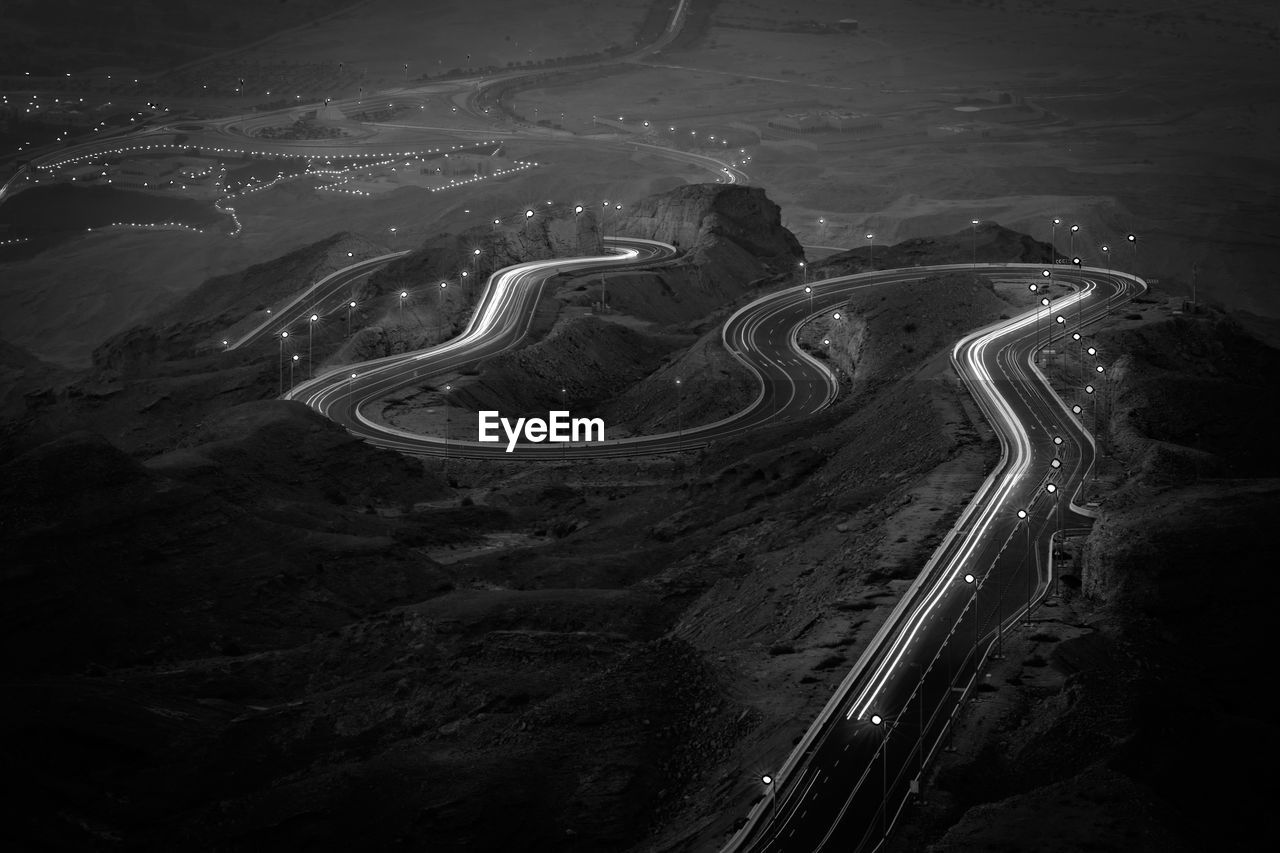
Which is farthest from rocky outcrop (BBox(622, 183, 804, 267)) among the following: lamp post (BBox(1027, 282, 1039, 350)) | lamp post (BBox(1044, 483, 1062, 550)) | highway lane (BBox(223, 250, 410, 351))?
lamp post (BBox(1044, 483, 1062, 550))

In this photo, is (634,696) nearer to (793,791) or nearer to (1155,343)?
(793,791)

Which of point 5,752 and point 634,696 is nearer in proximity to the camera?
point 5,752

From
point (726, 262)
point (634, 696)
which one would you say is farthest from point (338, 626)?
point (726, 262)

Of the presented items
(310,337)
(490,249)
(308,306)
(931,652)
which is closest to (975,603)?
(931,652)

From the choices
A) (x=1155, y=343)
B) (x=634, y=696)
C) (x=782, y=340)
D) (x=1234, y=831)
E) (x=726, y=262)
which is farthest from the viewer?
(x=726, y=262)

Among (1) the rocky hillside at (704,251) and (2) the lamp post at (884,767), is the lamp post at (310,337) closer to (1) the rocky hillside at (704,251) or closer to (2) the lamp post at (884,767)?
(1) the rocky hillside at (704,251)

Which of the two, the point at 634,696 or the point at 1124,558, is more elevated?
the point at 1124,558

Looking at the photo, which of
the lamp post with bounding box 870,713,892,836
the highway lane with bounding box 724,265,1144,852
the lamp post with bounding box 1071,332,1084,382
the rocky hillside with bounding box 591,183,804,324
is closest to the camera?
the lamp post with bounding box 870,713,892,836

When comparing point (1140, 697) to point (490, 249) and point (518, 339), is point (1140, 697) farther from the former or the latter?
point (490, 249)

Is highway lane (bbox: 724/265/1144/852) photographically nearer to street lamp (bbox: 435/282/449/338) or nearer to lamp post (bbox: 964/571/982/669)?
lamp post (bbox: 964/571/982/669)
